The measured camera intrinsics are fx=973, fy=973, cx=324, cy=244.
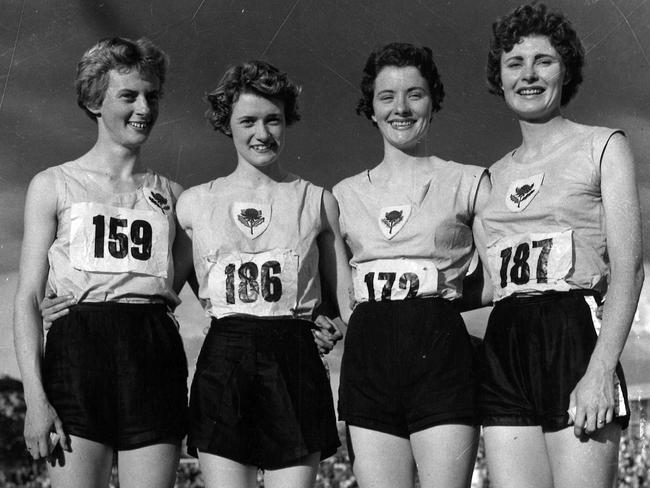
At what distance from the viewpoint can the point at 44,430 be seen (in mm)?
3572

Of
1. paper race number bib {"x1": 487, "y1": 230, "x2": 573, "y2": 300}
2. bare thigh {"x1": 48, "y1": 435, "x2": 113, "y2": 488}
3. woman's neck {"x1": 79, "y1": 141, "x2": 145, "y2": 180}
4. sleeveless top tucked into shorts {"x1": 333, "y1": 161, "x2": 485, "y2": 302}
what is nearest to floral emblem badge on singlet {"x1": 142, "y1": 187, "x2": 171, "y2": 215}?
woman's neck {"x1": 79, "y1": 141, "x2": 145, "y2": 180}

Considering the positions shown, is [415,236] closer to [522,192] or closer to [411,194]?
[411,194]

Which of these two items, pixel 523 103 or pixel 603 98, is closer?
pixel 523 103

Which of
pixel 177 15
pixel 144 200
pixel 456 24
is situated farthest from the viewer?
pixel 177 15

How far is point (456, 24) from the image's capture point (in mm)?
4992

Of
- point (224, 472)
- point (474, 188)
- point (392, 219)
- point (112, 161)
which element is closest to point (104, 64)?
point (112, 161)

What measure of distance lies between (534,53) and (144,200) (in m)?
1.66

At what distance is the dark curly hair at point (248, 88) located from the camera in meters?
4.07

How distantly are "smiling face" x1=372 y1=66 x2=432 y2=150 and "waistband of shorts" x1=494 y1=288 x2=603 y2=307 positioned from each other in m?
0.82

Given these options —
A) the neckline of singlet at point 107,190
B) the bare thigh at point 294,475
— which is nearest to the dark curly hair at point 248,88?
the neckline of singlet at point 107,190

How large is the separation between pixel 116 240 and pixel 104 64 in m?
0.76

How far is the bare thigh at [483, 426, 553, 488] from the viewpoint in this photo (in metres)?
3.38

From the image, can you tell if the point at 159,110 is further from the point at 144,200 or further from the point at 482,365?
the point at 482,365

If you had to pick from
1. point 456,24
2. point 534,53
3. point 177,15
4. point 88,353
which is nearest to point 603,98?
point 456,24
